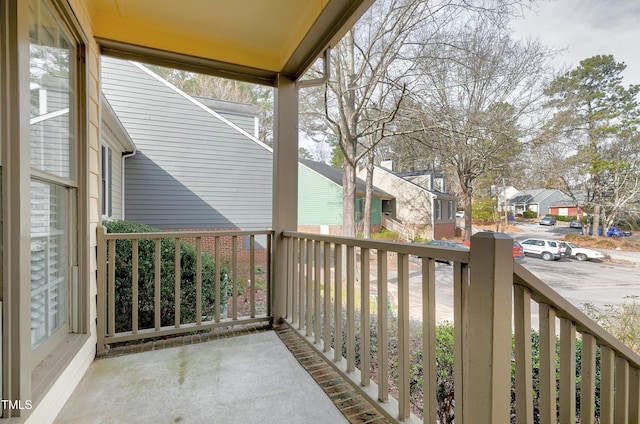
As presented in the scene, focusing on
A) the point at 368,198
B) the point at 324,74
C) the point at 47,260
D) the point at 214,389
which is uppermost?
the point at 324,74

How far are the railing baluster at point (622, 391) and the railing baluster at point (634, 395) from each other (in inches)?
1.7

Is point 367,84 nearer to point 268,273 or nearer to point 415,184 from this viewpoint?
point 415,184

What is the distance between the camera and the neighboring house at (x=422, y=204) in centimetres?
203

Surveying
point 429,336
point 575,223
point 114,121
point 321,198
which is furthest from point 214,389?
point 114,121

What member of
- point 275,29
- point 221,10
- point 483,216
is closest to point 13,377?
point 483,216

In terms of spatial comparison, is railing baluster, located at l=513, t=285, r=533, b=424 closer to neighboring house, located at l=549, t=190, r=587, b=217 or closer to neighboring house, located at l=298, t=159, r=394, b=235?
neighboring house, located at l=549, t=190, r=587, b=217

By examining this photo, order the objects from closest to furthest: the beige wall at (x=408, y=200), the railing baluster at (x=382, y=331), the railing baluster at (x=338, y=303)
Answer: the railing baluster at (x=382, y=331), the railing baluster at (x=338, y=303), the beige wall at (x=408, y=200)

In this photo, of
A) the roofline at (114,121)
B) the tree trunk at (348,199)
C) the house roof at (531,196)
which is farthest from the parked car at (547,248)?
the roofline at (114,121)

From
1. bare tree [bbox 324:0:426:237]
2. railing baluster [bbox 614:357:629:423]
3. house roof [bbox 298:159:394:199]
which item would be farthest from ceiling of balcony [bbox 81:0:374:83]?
railing baluster [bbox 614:357:629:423]

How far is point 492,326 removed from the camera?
3.32 feet

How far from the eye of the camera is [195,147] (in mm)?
3980

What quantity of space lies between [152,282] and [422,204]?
252cm

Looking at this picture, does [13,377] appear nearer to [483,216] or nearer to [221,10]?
[483,216]

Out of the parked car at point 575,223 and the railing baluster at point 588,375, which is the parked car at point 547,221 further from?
the railing baluster at point 588,375
